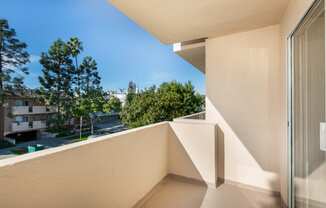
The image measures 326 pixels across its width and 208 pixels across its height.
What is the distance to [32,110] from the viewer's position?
15.4 meters

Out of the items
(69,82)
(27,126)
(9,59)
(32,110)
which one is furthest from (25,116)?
(69,82)

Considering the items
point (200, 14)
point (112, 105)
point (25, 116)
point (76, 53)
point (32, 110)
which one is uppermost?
point (76, 53)

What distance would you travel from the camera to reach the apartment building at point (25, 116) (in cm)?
1306

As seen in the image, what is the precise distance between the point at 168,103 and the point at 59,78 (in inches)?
580

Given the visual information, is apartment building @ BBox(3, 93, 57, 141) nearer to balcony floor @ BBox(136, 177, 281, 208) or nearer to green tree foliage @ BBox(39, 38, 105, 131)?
green tree foliage @ BBox(39, 38, 105, 131)

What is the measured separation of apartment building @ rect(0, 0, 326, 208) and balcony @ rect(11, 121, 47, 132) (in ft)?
52.2

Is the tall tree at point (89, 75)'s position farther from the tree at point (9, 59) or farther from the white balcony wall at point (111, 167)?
the white balcony wall at point (111, 167)

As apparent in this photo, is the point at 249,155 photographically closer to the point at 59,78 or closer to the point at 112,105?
the point at 112,105

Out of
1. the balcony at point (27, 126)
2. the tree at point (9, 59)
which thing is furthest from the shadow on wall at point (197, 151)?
the balcony at point (27, 126)

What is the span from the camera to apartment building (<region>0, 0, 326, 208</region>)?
126 centimetres

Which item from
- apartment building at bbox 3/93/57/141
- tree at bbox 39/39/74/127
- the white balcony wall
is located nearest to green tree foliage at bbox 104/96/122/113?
tree at bbox 39/39/74/127

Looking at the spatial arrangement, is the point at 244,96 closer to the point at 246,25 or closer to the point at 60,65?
the point at 246,25

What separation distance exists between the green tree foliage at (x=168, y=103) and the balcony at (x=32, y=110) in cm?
1158

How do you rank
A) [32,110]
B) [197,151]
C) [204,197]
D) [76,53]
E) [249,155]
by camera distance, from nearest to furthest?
[204,197] → [249,155] → [197,151] → [32,110] → [76,53]
